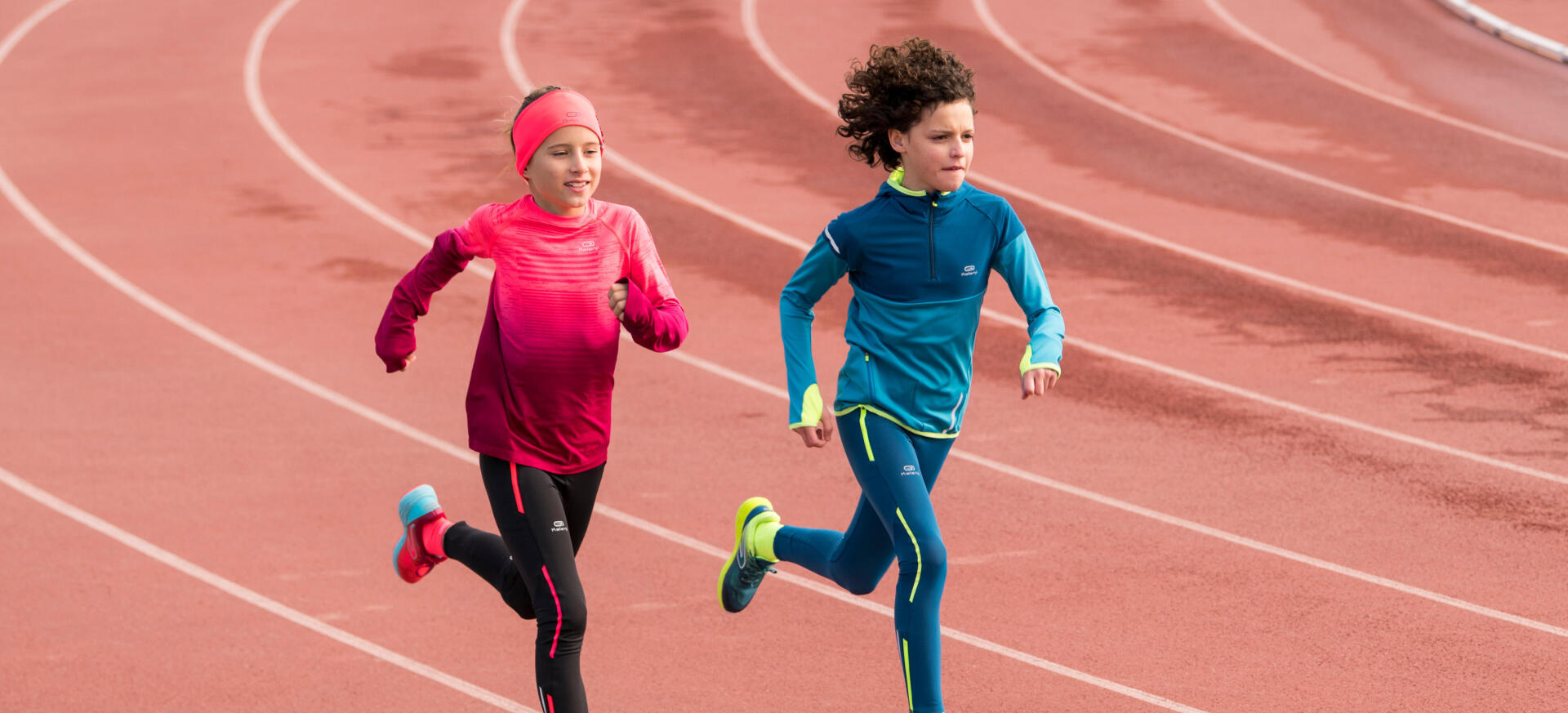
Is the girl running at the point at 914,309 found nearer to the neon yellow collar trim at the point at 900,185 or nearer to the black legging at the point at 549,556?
the neon yellow collar trim at the point at 900,185

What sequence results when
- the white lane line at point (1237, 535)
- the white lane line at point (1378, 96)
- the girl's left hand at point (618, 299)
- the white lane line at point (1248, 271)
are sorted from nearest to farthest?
the girl's left hand at point (618, 299) → the white lane line at point (1237, 535) → the white lane line at point (1248, 271) → the white lane line at point (1378, 96)

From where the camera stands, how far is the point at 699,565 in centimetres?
713

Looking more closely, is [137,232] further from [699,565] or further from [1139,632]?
[1139,632]

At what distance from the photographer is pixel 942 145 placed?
4773mm

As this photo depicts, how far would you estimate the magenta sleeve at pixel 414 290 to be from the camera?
472 centimetres

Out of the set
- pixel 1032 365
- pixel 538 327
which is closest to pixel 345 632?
pixel 538 327

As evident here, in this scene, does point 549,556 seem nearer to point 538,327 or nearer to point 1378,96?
point 538,327

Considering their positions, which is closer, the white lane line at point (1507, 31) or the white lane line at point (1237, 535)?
the white lane line at point (1237, 535)

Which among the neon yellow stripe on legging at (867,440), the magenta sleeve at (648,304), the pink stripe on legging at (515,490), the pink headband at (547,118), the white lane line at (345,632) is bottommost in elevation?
the white lane line at (345,632)

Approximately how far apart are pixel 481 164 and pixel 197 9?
A: 25.9 feet

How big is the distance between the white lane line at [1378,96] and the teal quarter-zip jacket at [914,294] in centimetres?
1145

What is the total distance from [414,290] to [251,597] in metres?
2.68

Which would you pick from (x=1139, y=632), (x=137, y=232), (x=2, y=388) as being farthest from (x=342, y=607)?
(x=137, y=232)

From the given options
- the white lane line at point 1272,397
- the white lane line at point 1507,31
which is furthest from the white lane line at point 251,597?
the white lane line at point 1507,31
